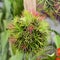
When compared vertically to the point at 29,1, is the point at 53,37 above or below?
below

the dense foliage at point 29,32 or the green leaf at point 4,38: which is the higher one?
the dense foliage at point 29,32

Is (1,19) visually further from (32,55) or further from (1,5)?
(32,55)

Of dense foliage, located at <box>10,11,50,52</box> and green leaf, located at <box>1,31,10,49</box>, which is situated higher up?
dense foliage, located at <box>10,11,50,52</box>

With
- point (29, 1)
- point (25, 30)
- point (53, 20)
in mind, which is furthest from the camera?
point (53, 20)

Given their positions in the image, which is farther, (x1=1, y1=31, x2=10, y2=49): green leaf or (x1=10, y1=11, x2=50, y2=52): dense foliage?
(x1=1, y1=31, x2=10, y2=49): green leaf

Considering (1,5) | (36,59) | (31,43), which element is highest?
(1,5)

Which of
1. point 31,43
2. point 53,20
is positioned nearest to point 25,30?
point 31,43

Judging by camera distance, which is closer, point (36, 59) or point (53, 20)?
point (36, 59)

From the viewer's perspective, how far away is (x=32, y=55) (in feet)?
2.52

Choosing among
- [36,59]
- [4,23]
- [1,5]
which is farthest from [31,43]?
[1,5]

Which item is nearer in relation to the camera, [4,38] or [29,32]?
[29,32]

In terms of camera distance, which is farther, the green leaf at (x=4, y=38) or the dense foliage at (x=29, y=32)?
the green leaf at (x=4, y=38)

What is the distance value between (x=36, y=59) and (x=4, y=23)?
228 millimetres

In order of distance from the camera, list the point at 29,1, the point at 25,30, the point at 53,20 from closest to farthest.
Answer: the point at 25,30 < the point at 29,1 < the point at 53,20
